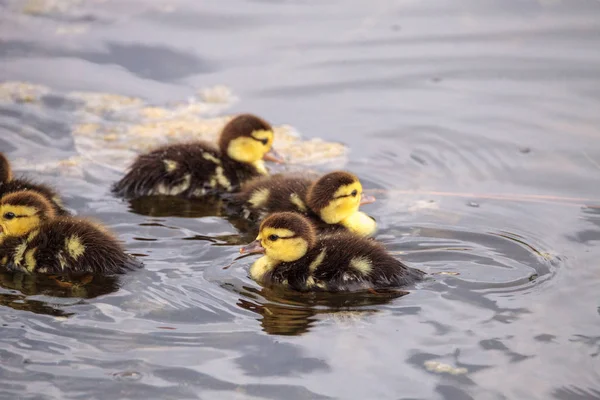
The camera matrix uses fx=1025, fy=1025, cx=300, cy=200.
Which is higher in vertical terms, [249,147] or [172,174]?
[249,147]

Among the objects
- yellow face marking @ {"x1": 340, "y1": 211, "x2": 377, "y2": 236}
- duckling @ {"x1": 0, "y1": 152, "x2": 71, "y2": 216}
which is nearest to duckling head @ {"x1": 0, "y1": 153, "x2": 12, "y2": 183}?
duckling @ {"x1": 0, "y1": 152, "x2": 71, "y2": 216}

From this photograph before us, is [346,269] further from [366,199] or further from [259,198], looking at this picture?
[259,198]

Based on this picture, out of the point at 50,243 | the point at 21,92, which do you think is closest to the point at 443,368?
the point at 50,243

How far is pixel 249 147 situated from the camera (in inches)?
260

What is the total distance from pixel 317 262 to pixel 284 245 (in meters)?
0.19

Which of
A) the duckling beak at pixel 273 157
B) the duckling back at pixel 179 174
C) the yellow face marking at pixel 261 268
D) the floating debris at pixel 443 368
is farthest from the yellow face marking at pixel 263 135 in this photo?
the floating debris at pixel 443 368

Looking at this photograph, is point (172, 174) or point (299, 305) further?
point (172, 174)

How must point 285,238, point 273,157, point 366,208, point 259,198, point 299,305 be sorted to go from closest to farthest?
point 299,305 → point 285,238 → point 259,198 → point 366,208 → point 273,157

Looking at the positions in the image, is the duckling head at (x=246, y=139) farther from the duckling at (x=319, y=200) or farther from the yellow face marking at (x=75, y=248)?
the yellow face marking at (x=75, y=248)

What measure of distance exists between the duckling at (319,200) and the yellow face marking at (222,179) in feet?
1.28

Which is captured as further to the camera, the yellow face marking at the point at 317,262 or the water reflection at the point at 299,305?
the yellow face marking at the point at 317,262

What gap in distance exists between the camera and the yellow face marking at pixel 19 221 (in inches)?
205

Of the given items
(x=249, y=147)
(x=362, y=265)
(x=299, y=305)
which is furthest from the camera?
(x=249, y=147)

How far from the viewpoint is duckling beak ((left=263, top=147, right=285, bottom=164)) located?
675cm
